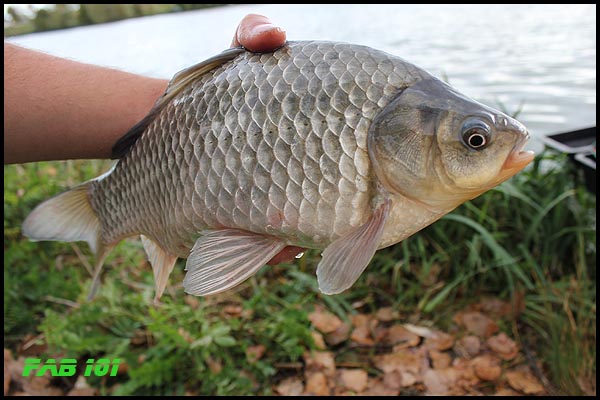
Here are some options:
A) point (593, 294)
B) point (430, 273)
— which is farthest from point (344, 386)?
point (593, 294)

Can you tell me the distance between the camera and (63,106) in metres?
1.79

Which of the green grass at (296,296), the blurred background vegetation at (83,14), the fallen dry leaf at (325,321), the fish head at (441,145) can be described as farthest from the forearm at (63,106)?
the blurred background vegetation at (83,14)

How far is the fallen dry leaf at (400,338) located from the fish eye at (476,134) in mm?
1985

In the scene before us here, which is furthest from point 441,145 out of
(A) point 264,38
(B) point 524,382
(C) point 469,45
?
(C) point 469,45

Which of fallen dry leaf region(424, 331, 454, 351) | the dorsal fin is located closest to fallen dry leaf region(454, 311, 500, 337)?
fallen dry leaf region(424, 331, 454, 351)

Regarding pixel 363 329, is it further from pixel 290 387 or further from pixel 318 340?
pixel 290 387

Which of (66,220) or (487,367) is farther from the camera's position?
(487,367)

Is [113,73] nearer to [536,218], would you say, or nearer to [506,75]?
[536,218]

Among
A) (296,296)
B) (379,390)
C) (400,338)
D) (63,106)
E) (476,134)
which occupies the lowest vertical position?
(379,390)

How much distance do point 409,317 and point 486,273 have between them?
0.53 metres

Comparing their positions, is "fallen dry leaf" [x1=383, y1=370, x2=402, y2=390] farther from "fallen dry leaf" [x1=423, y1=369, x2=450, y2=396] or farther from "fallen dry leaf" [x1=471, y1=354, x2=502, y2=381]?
"fallen dry leaf" [x1=471, y1=354, x2=502, y2=381]

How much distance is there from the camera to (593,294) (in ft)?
9.97

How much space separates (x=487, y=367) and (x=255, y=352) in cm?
114

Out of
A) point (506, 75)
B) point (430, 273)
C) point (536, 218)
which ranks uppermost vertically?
point (506, 75)
